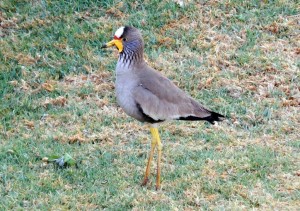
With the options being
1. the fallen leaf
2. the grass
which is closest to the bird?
the grass

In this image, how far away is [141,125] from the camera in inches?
290

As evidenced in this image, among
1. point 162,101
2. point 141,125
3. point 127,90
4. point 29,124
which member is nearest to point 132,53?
point 127,90

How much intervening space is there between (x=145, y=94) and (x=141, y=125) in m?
1.31

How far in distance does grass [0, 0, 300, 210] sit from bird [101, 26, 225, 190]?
487 millimetres

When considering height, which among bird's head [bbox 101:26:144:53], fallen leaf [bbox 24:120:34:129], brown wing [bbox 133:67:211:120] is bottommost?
fallen leaf [bbox 24:120:34:129]

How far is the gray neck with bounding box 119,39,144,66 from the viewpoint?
6.19 meters

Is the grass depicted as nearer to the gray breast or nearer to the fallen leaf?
the fallen leaf

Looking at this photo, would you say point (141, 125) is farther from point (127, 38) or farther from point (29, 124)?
point (127, 38)

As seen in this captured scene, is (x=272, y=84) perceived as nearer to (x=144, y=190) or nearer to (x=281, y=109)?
(x=281, y=109)

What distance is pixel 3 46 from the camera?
8.74 m

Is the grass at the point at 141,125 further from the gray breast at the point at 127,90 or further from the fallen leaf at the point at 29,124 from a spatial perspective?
the gray breast at the point at 127,90

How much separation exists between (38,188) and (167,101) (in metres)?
1.28

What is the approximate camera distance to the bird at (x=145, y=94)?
607 cm

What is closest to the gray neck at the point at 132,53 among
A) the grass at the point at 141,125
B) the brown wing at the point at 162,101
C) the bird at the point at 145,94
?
the bird at the point at 145,94
